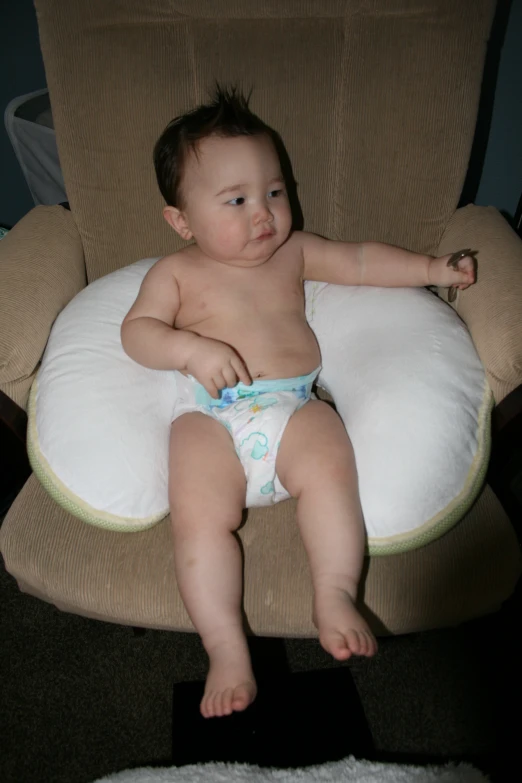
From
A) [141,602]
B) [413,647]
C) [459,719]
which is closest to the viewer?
[141,602]

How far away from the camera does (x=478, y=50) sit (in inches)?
44.8

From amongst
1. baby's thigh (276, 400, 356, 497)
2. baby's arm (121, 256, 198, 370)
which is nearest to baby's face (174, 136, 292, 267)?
baby's arm (121, 256, 198, 370)

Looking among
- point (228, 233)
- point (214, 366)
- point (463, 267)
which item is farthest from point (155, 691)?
point (463, 267)

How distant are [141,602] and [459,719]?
0.70 meters

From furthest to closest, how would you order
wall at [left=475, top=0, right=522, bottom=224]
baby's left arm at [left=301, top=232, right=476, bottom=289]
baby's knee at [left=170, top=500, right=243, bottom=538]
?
1. wall at [left=475, top=0, right=522, bottom=224]
2. baby's left arm at [left=301, top=232, right=476, bottom=289]
3. baby's knee at [left=170, top=500, right=243, bottom=538]

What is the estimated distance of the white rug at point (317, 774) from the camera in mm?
1014

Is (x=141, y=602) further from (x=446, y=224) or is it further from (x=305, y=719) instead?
(x=446, y=224)

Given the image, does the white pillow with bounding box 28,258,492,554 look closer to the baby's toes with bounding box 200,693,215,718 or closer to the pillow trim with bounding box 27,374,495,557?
the pillow trim with bounding box 27,374,495,557

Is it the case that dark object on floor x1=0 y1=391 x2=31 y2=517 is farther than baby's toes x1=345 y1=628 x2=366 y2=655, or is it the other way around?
dark object on floor x1=0 y1=391 x2=31 y2=517

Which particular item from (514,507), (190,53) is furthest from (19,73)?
(514,507)

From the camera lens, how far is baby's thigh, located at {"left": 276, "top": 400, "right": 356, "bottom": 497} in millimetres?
942

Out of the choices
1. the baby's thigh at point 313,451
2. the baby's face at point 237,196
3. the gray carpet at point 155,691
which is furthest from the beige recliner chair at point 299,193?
the gray carpet at point 155,691

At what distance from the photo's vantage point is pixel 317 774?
3.38ft

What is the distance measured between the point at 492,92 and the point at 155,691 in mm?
1730
